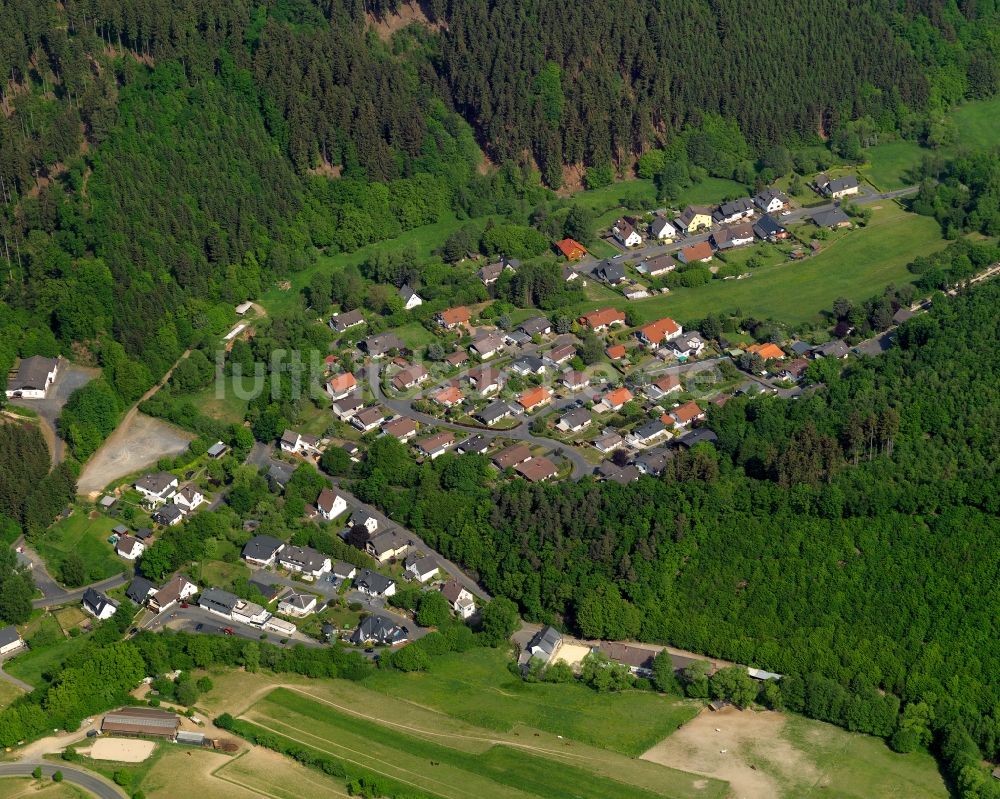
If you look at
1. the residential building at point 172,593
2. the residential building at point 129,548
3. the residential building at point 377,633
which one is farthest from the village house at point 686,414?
the residential building at point 129,548

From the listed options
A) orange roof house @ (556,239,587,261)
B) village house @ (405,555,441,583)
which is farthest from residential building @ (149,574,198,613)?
orange roof house @ (556,239,587,261)

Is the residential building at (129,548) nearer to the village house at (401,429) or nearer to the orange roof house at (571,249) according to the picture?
the village house at (401,429)

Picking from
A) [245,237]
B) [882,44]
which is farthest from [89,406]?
[882,44]

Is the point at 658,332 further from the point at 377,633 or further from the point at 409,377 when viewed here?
the point at 377,633

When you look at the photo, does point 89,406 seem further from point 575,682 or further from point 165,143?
point 575,682

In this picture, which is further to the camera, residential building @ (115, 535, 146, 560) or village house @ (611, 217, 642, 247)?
village house @ (611, 217, 642, 247)

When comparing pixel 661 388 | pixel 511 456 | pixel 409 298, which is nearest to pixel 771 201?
pixel 661 388

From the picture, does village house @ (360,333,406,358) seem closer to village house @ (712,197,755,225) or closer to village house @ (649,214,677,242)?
village house @ (649,214,677,242)
